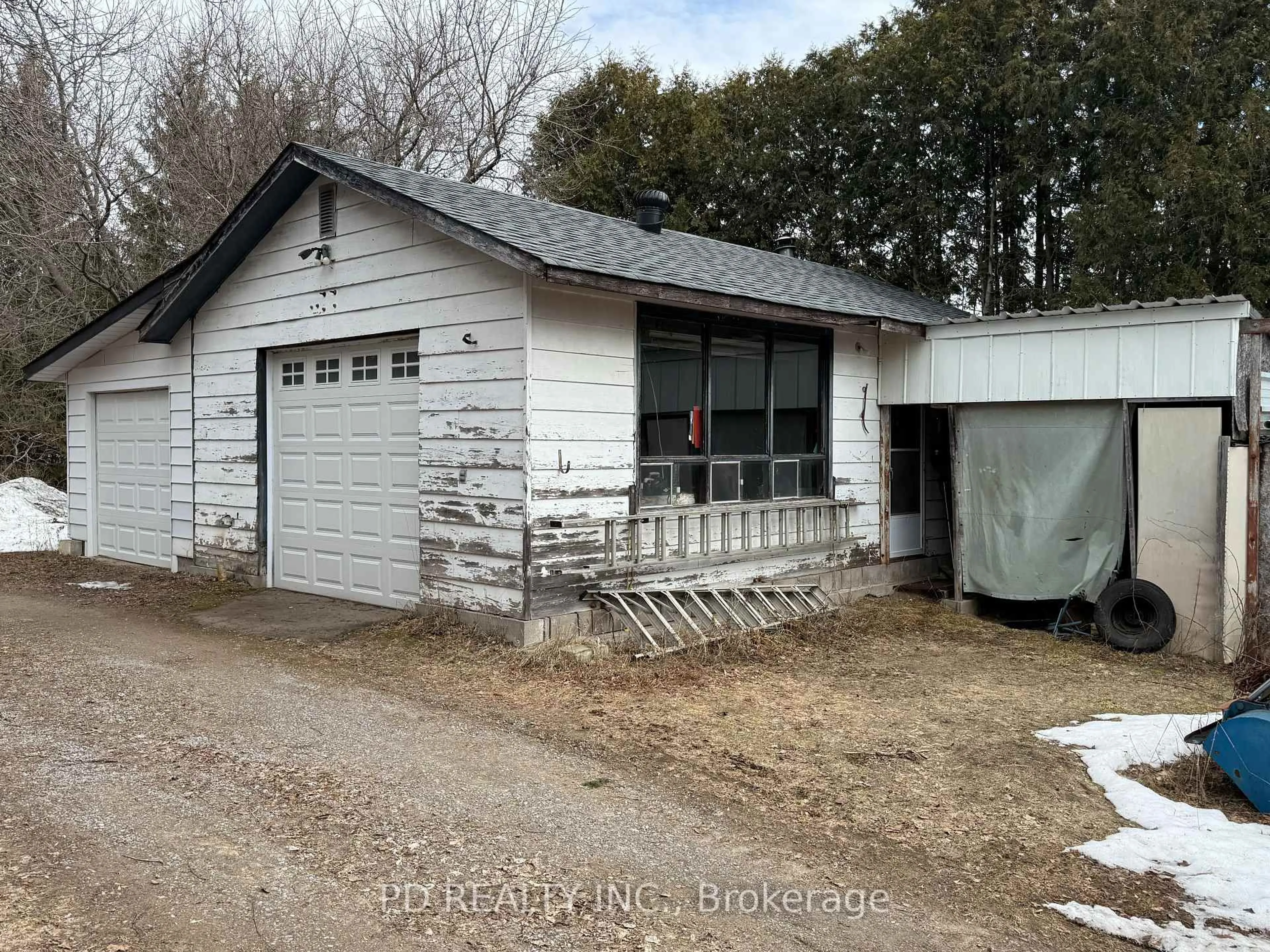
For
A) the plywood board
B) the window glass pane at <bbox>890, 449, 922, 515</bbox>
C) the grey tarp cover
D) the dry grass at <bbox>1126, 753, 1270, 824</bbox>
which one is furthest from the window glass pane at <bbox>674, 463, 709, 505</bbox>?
the dry grass at <bbox>1126, 753, 1270, 824</bbox>

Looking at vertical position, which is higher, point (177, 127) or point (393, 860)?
point (177, 127)

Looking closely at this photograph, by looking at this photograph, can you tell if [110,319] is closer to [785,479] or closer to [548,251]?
[548,251]

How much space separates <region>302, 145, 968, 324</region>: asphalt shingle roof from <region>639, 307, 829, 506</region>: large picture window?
0.43m

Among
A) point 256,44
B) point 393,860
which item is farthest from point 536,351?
point 256,44

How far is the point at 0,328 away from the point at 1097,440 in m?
17.1

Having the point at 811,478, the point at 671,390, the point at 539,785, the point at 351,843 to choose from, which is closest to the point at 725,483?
the point at 671,390

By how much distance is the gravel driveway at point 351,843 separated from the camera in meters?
3.11

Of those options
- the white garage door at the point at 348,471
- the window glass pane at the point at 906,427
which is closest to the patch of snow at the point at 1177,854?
the white garage door at the point at 348,471

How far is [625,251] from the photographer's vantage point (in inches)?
330

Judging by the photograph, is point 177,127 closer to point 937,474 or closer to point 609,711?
point 937,474

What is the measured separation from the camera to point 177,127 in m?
18.2

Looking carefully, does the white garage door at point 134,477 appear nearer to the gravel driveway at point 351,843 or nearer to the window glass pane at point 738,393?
the gravel driveway at point 351,843

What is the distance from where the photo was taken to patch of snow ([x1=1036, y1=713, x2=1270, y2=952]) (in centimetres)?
320

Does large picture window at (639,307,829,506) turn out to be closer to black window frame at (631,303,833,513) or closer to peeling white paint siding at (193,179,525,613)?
black window frame at (631,303,833,513)
